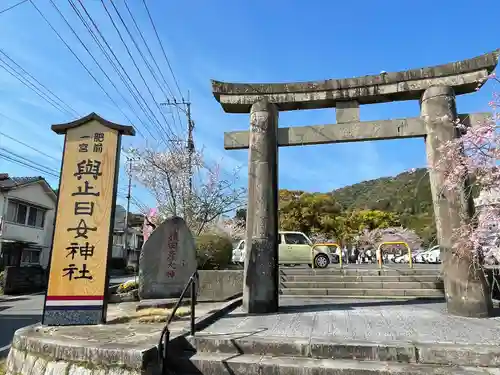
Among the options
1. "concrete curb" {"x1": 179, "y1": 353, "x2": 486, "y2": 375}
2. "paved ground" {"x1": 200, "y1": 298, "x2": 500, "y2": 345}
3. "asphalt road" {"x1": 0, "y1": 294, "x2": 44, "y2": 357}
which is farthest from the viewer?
"asphalt road" {"x1": 0, "y1": 294, "x2": 44, "y2": 357}

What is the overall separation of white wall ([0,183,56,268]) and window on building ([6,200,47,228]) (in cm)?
34

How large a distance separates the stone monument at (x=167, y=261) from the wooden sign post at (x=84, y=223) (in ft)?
7.81

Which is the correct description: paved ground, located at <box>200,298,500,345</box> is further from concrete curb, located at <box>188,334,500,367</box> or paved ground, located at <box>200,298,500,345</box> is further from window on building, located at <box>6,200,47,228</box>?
window on building, located at <box>6,200,47,228</box>

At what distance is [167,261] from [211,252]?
250 centimetres

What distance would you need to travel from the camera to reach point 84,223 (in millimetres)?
6098

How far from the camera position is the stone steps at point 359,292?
9.91 metres

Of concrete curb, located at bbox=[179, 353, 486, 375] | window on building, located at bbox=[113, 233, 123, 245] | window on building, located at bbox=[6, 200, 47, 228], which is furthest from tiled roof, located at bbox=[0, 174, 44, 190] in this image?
concrete curb, located at bbox=[179, 353, 486, 375]

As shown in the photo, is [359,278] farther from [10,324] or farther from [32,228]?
[32,228]

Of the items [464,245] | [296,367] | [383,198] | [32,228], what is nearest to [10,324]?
[296,367]

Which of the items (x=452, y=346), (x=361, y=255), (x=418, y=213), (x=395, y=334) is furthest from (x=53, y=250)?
(x=418, y=213)

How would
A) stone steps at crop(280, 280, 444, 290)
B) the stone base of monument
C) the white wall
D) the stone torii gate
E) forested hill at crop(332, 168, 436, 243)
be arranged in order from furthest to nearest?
1. forested hill at crop(332, 168, 436, 243)
2. the white wall
3. stone steps at crop(280, 280, 444, 290)
4. the stone base of monument
5. the stone torii gate

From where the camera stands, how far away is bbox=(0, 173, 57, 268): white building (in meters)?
22.7

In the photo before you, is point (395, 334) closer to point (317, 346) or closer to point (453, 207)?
point (317, 346)

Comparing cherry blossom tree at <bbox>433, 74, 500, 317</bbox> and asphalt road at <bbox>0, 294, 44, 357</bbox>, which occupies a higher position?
cherry blossom tree at <bbox>433, 74, 500, 317</bbox>
